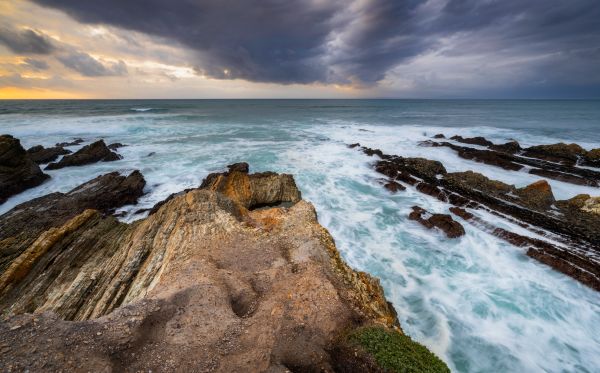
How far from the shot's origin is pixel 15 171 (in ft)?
66.1

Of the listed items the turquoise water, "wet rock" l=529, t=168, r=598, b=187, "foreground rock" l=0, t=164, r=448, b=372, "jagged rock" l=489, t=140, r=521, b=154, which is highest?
"foreground rock" l=0, t=164, r=448, b=372

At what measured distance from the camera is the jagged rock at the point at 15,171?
19.0m

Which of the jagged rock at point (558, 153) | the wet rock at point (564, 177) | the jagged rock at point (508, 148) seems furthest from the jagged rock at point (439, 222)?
the jagged rock at point (508, 148)

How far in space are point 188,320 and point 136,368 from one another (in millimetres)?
1192

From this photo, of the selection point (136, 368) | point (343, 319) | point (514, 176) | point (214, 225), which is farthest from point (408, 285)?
point (514, 176)

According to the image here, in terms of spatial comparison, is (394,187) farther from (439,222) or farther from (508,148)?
(508,148)

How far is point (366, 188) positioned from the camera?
2145 cm

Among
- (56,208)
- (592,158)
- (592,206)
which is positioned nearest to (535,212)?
(592,206)

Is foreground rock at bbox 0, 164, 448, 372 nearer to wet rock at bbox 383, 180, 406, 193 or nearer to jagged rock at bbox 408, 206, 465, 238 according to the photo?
jagged rock at bbox 408, 206, 465, 238

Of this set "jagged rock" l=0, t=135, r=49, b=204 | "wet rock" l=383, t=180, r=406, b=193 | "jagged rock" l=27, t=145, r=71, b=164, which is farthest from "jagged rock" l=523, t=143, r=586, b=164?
"jagged rock" l=27, t=145, r=71, b=164

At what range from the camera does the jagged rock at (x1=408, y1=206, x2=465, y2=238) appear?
14.6 metres

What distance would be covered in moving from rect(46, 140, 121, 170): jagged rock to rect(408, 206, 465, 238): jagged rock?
28183mm

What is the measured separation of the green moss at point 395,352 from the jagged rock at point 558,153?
29974 millimetres

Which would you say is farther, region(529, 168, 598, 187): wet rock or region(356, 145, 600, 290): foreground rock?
region(529, 168, 598, 187): wet rock
